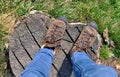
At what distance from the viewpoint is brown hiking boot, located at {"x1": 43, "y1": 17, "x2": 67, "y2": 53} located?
491cm

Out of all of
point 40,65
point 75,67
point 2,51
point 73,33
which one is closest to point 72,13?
point 73,33

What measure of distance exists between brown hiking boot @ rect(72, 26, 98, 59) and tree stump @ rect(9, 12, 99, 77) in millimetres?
80

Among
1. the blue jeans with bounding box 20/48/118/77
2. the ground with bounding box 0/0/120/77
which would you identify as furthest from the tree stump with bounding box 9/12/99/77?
the blue jeans with bounding box 20/48/118/77

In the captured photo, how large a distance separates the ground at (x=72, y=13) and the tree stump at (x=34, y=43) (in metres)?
0.12

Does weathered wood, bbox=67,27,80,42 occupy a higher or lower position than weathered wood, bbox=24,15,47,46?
lower

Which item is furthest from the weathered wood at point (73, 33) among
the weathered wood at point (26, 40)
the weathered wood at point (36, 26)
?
the weathered wood at point (26, 40)

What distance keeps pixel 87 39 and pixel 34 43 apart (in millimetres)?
784

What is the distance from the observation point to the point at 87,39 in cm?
515

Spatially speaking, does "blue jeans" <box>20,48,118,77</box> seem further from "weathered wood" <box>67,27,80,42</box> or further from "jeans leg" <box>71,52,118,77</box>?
"weathered wood" <box>67,27,80,42</box>

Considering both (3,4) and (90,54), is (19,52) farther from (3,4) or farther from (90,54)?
(90,54)

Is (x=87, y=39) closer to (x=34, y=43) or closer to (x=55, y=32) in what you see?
(x=55, y=32)

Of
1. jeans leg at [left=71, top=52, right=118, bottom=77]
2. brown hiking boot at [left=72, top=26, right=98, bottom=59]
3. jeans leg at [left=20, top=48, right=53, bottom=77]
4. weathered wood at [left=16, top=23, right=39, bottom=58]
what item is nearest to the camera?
jeans leg at [left=71, top=52, right=118, bottom=77]

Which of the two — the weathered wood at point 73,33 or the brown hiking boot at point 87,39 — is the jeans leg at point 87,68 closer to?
the brown hiking boot at point 87,39

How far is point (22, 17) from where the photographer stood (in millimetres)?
4910
